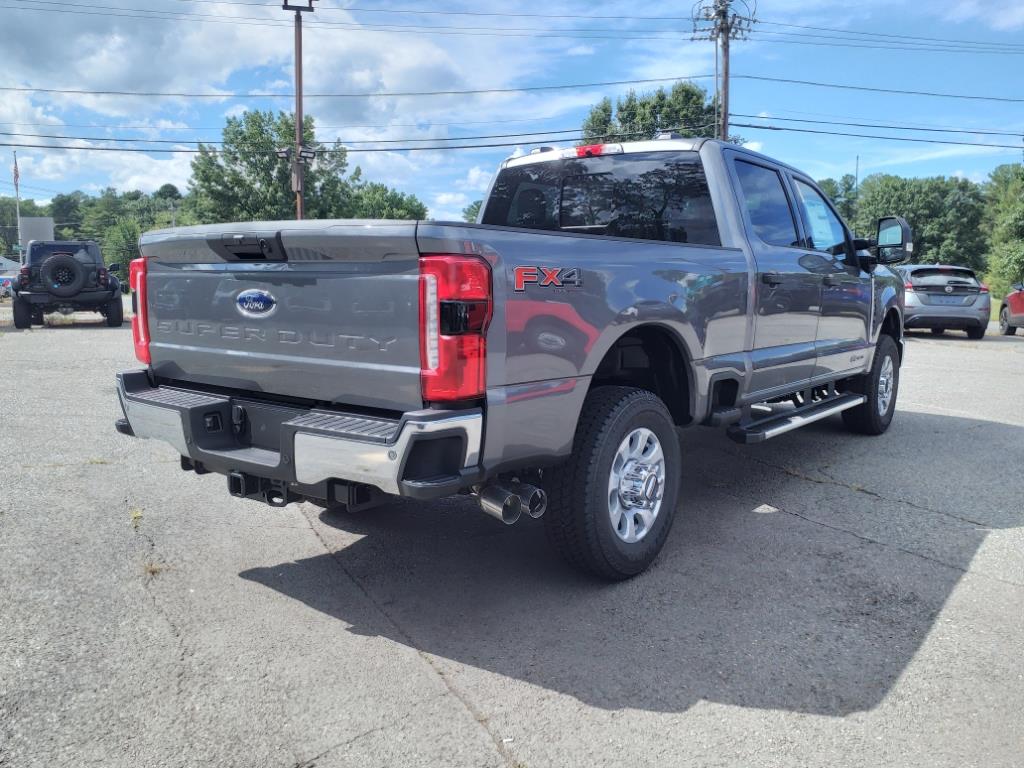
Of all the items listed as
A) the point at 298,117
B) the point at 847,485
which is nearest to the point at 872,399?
the point at 847,485

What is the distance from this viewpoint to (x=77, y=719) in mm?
2553

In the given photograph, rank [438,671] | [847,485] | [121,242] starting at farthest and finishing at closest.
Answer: [121,242], [847,485], [438,671]

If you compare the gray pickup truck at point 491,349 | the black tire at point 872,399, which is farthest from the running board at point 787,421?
the black tire at point 872,399

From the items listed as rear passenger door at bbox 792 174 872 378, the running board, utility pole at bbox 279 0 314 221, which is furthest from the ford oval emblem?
utility pole at bbox 279 0 314 221

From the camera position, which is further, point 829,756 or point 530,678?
point 530,678

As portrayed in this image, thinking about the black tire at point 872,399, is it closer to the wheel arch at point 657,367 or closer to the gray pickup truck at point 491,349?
the gray pickup truck at point 491,349

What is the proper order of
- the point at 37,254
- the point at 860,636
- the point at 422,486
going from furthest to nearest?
the point at 37,254, the point at 860,636, the point at 422,486

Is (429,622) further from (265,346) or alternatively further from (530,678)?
(265,346)

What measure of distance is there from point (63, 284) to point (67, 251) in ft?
4.77

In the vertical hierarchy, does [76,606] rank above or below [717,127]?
below

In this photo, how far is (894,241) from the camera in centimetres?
636

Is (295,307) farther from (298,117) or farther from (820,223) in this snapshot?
(298,117)

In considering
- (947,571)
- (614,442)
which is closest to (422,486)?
(614,442)

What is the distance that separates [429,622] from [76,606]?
1476mm
